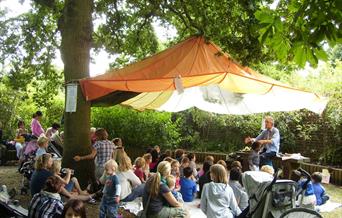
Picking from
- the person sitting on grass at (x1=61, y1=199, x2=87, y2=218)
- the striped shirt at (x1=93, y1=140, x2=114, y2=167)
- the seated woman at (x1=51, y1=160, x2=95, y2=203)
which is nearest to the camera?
the person sitting on grass at (x1=61, y1=199, x2=87, y2=218)

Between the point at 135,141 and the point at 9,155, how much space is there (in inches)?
148

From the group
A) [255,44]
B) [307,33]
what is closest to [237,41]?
[255,44]

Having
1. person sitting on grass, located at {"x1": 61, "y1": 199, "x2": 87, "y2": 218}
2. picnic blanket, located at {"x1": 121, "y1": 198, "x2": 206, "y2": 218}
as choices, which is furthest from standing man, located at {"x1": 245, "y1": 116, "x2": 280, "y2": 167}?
person sitting on grass, located at {"x1": 61, "y1": 199, "x2": 87, "y2": 218}

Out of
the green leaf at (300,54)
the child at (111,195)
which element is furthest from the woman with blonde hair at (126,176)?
the green leaf at (300,54)

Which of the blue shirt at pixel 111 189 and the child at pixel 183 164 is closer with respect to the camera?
the blue shirt at pixel 111 189

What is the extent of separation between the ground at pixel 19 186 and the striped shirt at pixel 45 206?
2.56m

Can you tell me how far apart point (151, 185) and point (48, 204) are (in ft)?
4.56

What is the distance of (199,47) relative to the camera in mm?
7684

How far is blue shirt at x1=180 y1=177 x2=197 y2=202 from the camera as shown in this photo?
7641 millimetres

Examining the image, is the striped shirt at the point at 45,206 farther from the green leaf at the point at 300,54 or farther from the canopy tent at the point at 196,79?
the green leaf at the point at 300,54

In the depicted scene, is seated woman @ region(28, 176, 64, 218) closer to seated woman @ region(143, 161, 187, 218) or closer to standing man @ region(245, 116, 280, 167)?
seated woman @ region(143, 161, 187, 218)

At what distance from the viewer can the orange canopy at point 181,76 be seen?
6785 mm

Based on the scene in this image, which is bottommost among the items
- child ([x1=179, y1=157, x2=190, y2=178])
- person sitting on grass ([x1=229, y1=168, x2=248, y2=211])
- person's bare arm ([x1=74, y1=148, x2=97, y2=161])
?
person sitting on grass ([x1=229, y1=168, x2=248, y2=211])

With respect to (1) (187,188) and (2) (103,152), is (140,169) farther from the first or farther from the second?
(1) (187,188)
